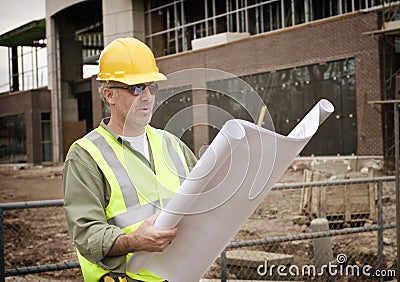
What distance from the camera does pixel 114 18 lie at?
138 feet

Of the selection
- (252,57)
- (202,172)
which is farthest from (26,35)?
(202,172)

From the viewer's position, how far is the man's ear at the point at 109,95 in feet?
Result: 8.84

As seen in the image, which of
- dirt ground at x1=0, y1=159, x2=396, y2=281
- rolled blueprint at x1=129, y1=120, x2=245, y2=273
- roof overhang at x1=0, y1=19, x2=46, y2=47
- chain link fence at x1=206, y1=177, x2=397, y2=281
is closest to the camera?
rolled blueprint at x1=129, y1=120, x2=245, y2=273

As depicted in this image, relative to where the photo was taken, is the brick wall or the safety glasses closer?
the safety glasses

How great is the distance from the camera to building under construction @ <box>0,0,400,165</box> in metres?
24.7

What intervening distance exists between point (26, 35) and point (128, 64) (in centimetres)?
5662

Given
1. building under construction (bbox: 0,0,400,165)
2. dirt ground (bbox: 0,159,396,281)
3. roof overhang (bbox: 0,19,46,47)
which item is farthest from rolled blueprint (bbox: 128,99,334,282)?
roof overhang (bbox: 0,19,46,47)

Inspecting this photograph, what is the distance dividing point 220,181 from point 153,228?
0.99 feet

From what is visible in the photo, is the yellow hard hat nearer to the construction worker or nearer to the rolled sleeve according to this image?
the construction worker

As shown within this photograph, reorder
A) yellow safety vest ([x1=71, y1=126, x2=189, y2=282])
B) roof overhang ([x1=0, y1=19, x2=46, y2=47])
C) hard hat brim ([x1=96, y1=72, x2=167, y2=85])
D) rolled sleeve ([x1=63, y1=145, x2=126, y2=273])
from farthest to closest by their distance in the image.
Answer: roof overhang ([x1=0, y1=19, x2=46, y2=47]), hard hat brim ([x1=96, y1=72, x2=167, y2=85]), yellow safety vest ([x1=71, y1=126, x2=189, y2=282]), rolled sleeve ([x1=63, y1=145, x2=126, y2=273])

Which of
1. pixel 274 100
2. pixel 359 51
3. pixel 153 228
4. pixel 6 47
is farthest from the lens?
pixel 6 47

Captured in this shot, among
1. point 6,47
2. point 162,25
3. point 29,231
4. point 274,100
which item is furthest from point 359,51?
point 6,47

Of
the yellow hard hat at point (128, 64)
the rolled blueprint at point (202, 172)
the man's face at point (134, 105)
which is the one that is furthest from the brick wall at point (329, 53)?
the rolled blueprint at point (202, 172)

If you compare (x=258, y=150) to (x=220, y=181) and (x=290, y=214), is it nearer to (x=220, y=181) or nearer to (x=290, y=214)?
(x=220, y=181)
